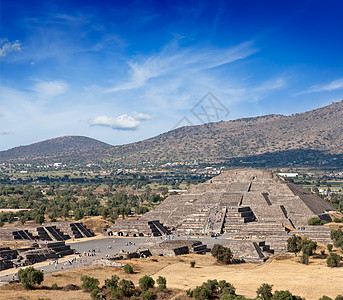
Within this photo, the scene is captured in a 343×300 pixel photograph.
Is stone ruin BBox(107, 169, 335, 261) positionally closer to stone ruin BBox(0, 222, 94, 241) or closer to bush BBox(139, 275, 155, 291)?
stone ruin BBox(0, 222, 94, 241)

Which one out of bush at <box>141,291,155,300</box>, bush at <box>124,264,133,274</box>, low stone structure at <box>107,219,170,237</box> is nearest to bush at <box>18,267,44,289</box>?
bush at <box>124,264,133,274</box>

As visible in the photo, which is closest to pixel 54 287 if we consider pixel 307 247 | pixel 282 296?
pixel 282 296

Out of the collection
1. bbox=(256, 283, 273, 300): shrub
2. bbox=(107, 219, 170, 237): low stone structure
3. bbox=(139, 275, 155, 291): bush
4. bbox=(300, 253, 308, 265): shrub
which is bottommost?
bbox=(300, 253, 308, 265): shrub

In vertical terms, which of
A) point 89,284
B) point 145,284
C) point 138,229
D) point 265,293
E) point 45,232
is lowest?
point 265,293

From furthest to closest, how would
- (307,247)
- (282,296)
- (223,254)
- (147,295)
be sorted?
(307,247) < (223,254) < (147,295) < (282,296)

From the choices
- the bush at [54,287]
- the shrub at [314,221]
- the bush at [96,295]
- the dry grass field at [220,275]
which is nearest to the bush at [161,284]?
the dry grass field at [220,275]

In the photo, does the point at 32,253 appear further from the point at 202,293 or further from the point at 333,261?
the point at 333,261
